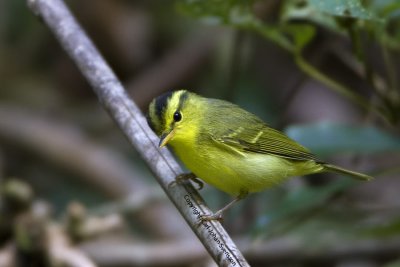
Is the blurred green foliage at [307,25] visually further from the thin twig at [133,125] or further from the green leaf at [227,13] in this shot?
the thin twig at [133,125]

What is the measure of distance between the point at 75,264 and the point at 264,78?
9.42 feet

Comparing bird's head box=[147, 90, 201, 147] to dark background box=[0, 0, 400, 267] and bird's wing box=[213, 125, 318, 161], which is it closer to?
bird's wing box=[213, 125, 318, 161]

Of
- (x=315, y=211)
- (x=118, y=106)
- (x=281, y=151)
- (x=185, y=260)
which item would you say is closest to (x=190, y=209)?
(x=118, y=106)

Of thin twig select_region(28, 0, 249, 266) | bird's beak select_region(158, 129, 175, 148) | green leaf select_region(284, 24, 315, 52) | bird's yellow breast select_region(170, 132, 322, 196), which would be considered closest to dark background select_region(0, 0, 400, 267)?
green leaf select_region(284, 24, 315, 52)

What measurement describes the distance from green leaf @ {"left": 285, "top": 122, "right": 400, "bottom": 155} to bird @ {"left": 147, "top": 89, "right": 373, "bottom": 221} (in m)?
0.14

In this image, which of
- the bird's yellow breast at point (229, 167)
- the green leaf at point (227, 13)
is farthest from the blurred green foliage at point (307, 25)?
the bird's yellow breast at point (229, 167)

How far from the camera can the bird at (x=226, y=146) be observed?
306cm

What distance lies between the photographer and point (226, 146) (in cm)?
321

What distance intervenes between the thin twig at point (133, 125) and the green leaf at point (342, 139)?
3.11 feet

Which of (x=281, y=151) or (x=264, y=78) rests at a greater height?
(x=264, y=78)

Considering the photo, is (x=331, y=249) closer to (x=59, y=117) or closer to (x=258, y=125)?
(x=258, y=125)

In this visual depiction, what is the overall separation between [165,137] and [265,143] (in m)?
0.67

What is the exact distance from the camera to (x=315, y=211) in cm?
373

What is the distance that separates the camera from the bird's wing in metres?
3.29
